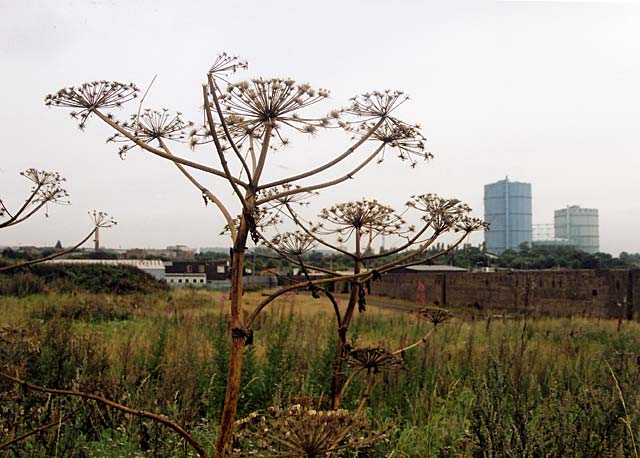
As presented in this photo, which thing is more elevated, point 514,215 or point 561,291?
point 514,215

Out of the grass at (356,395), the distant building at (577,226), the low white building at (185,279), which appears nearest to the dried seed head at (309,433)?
the grass at (356,395)

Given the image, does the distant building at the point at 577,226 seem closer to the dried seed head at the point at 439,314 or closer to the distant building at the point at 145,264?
the distant building at the point at 145,264

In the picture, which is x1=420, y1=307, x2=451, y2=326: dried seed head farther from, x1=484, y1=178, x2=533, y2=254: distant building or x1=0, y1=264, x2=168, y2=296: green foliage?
x1=484, y1=178, x2=533, y2=254: distant building

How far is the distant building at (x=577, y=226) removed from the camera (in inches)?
1323

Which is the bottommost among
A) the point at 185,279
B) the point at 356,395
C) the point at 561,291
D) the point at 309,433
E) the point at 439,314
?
the point at 356,395

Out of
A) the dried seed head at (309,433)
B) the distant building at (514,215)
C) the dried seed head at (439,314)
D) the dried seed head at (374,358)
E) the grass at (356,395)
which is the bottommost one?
the grass at (356,395)

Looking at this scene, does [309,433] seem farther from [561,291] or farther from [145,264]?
[145,264]

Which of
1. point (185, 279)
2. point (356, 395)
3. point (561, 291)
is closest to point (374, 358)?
point (356, 395)

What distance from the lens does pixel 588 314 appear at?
15.5m

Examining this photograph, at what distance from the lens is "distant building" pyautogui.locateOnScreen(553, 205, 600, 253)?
33594 mm

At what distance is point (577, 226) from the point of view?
35.0m

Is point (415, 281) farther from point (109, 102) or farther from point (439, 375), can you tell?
point (109, 102)

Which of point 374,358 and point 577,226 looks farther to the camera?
point 577,226

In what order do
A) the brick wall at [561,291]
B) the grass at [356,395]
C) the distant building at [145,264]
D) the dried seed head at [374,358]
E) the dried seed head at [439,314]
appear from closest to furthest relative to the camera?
the dried seed head at [374,358] < the grass at [356,395] < the dried seed head at [439,314] < the brick wall at [561,291] < the distant building at [145,264]
